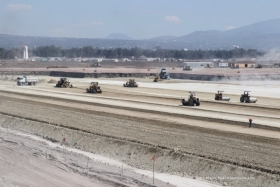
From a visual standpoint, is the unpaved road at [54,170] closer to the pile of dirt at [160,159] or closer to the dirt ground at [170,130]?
the pile of dirt at [160,159]

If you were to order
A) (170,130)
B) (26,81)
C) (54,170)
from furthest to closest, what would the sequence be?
(26,81)
(170,130)
(54,170)

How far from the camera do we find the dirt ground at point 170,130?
26370mm

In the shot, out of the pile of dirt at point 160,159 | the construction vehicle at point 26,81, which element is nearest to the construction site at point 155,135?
the pile of dirt at point 160,159

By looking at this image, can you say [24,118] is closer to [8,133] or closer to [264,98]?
[8,133]

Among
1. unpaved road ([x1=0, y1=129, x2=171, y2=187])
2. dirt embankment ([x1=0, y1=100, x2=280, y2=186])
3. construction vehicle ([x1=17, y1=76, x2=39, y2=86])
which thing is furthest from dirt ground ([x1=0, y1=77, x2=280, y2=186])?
construction vehicle ([x1=17, y1=76, x2=39, y2=86])

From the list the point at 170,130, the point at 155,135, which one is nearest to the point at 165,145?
the point at 155,135

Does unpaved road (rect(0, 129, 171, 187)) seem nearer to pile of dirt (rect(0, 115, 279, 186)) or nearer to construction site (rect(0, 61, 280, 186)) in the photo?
construction site (rect(0, 61, 280, 186))

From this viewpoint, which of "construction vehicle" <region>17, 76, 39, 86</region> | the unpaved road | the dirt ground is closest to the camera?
the unpaved road

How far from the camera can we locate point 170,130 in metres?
35.1

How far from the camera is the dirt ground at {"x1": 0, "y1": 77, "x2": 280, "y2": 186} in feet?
86.5

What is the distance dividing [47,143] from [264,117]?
1907 cm

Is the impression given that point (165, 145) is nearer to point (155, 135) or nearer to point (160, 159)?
point (160, 159)

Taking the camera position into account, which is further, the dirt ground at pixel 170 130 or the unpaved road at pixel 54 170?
the dirt ground at pixel 170 130

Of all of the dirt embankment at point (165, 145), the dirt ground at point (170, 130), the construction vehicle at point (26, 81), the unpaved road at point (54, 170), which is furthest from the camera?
the construction vehicle at point (26, 81)
